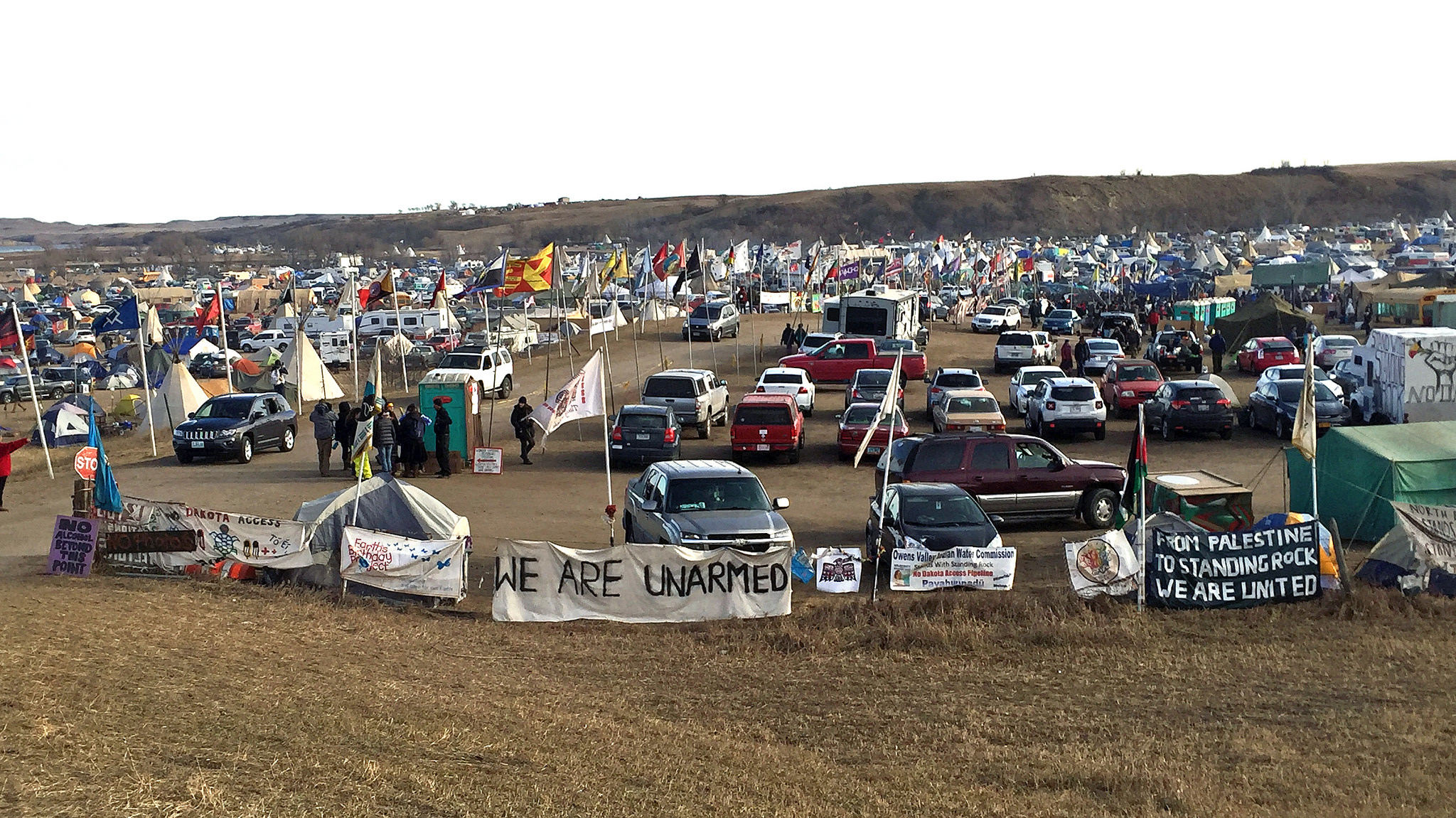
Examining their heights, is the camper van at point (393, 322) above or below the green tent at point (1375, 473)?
below

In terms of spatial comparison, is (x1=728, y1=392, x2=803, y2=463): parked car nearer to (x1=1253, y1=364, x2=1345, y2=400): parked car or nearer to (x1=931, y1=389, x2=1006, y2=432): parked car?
(x1=931, y1=389, x2=1006, y2=432): parked car

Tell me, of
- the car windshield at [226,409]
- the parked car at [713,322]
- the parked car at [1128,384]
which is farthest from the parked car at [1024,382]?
the parked car at [713,322]

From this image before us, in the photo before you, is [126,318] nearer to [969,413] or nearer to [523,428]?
[523,428]

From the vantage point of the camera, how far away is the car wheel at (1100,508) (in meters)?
19.5

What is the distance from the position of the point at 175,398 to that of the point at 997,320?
36472 mm

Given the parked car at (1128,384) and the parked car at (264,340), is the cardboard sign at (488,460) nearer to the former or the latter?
the parked car at (1128,384)

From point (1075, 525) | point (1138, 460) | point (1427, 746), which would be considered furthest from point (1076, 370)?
point (1427, 746)

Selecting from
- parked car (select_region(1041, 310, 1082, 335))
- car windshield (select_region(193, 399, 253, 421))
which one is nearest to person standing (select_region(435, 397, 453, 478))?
car windshield (select_region(193, 399, 253, 421))

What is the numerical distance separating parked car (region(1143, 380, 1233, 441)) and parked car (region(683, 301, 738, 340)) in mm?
25824

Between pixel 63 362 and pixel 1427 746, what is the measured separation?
197 feet

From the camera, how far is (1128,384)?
108 feet

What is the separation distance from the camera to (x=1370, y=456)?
59.0 feet

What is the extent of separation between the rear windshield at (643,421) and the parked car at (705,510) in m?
7.87

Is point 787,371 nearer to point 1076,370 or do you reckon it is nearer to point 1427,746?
point 1076,370
